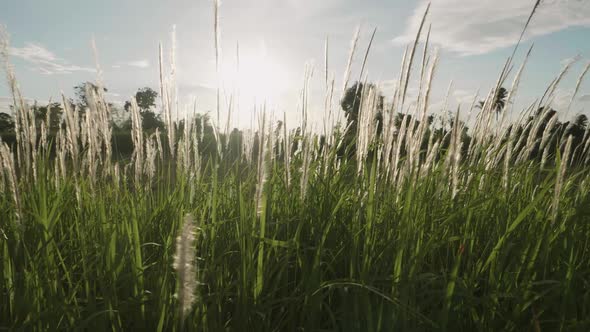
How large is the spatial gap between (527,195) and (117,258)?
8.57 feet

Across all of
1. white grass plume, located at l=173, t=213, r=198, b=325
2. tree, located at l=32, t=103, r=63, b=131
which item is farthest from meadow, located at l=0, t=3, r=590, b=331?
tree, located at l=32, t=103, r=63, b=131

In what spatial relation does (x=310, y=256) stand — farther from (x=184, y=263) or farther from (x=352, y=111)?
(x=184, y=263)

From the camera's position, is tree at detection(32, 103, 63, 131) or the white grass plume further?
tree at detection(32, 103, 63, 131)

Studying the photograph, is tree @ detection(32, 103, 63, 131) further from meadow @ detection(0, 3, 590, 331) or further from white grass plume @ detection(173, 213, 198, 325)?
white grass plume @ detection(173, 213, 198, 325)

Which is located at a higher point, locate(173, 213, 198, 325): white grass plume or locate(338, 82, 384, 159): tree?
locate(338, 82, 384, 159): tree

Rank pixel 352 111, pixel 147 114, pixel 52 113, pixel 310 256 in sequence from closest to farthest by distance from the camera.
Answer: pixel 310 256, pixel 352 111, pixel 52 113, pixel 147 114

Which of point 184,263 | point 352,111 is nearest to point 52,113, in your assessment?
point 352,111

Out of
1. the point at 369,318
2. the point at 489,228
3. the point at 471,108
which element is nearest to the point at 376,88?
the point at 489,228

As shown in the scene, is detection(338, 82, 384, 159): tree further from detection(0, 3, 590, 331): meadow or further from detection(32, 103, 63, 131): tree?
detection(32, 103, 63, 131): tree

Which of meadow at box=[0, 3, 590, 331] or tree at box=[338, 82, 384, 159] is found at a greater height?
tree at box=[338, 82, 384, 159]

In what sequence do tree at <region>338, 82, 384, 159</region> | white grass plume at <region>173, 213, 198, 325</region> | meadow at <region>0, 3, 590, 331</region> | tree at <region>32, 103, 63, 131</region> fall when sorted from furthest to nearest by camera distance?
tree at <region>32, 103, 63, 131</region>
tree at <region>338, 82, 384, 159</region>
meadow at <region>0, 3, 590, 331</region>
white grass plume at <region>173, 213, 198, 325</region>

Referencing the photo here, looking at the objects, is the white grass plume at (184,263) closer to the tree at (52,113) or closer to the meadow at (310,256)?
the meadow at (310,256)

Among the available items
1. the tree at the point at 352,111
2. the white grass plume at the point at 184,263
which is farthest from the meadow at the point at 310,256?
the white grass plume at the point at 184,263

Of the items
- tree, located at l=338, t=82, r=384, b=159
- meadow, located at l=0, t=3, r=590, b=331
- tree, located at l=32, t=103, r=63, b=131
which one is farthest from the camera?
tree, located at l=32, t=103, r=63, b=131
